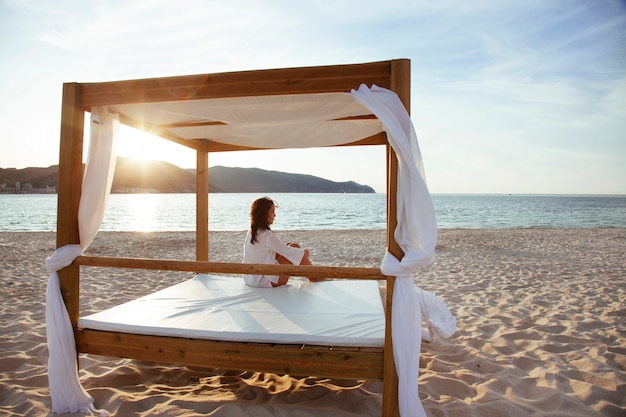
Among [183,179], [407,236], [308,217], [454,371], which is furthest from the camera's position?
[183,179]

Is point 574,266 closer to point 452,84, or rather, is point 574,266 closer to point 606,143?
point 452,84

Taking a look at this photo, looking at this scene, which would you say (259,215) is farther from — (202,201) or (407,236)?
(407,236)

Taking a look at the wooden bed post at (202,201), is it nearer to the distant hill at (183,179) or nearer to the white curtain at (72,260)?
the white curtain at (72,260)

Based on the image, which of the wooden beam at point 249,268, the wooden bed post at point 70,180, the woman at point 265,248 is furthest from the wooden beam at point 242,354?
the woman at point 265,248

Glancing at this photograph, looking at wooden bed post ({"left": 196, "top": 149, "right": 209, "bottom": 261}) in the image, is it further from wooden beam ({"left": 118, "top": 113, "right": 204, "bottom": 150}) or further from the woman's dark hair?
the woman's dark hair

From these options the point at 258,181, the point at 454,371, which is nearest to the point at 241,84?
the point at 454,371

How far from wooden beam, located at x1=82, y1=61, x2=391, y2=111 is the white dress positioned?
1.99 meters

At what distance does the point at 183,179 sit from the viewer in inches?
2793

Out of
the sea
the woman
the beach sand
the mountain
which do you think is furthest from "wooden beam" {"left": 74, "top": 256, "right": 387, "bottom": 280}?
the mountain

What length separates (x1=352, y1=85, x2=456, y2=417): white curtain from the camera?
6.90 feet

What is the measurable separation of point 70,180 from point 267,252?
7.02 feet

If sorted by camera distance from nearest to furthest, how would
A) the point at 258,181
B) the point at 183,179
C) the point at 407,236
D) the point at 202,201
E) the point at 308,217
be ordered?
the point at 407,236
the point at 202,201
the point at 308,217
the point at 183,179
the point at 258,181

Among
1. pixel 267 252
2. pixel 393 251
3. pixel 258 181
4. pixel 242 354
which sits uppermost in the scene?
pixel 258 181

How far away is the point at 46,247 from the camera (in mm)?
10773
